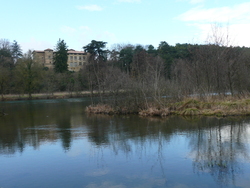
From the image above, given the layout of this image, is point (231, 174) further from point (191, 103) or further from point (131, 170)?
point (191, 103)

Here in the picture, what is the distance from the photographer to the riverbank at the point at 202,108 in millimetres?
19327

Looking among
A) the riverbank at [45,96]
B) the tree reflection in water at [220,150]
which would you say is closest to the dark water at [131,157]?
the tree reflection in water at [220,150]

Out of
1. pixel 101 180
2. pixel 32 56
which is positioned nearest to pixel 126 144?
pixel 101 180

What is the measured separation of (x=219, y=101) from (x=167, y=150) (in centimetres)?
1206

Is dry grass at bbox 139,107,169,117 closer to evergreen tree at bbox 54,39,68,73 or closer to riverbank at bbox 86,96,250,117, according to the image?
riverbank at bbox 86,96,250,117

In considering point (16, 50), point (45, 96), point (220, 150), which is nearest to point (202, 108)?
point (220, 150)

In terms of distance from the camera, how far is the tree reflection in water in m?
8.12

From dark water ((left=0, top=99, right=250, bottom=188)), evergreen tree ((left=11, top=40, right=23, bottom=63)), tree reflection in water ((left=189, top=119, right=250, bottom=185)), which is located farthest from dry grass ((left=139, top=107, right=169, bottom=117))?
evergreen tree ((left=11, top=40, right=23, bottom=63))

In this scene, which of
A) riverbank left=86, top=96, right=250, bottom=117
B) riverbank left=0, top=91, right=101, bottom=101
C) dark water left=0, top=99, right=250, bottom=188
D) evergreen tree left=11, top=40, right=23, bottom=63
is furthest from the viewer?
evergreen tree left=11, top=40, right=23, bottom=63

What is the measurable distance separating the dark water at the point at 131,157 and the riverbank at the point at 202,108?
3.23 meters

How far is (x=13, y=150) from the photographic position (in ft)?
39.8

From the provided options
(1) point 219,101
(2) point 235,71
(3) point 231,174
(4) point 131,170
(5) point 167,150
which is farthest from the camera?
(2) point 235,71

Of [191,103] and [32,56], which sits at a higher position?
[32,56]

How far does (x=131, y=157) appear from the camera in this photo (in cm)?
1025
